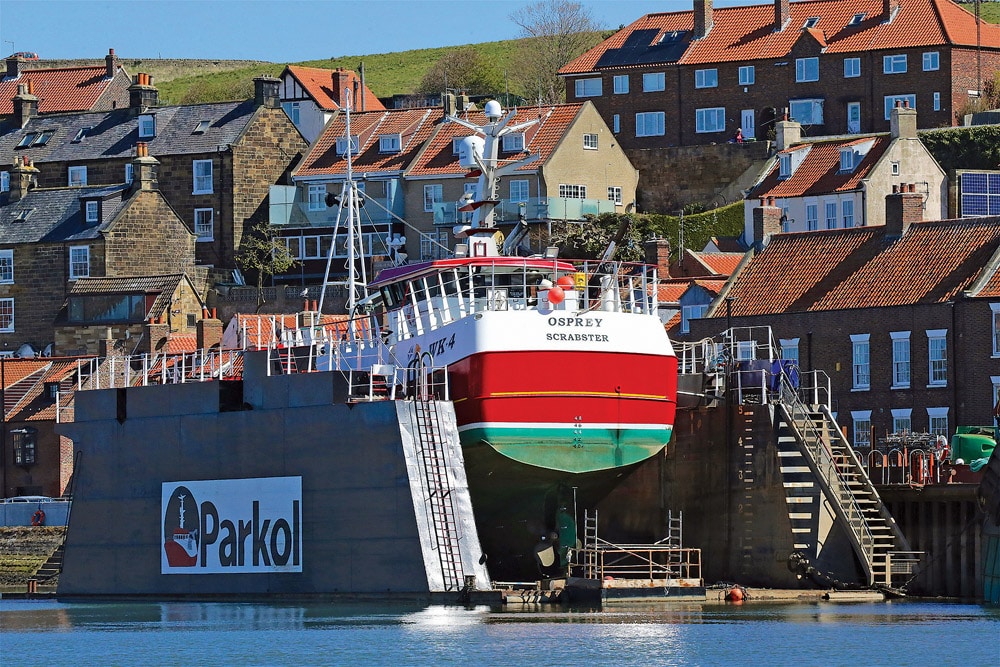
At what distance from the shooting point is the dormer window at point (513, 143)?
92812mm

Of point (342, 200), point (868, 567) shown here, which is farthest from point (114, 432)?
point (868, 567)

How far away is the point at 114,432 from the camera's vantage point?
47.6m

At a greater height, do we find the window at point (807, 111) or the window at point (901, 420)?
the window at point (807, 111)

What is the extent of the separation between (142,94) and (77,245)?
1150cm

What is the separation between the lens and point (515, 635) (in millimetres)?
37281

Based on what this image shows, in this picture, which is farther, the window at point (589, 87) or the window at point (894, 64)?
the window at point (589, 87)

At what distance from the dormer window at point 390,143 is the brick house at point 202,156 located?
186 inches

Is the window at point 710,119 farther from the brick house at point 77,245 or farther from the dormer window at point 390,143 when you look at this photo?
the brick house at point 77,245

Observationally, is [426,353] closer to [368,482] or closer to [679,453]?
[368,482]

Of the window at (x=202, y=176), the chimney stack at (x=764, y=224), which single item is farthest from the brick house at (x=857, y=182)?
the window at (x=202, y=176)

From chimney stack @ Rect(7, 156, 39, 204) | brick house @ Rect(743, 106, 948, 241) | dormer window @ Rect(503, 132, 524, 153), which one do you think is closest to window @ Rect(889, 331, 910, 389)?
brick house @ Rect(743, 106, 948, 241)

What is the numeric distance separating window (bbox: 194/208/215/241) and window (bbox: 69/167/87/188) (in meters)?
5.99

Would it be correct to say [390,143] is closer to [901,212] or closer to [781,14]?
[781,14]

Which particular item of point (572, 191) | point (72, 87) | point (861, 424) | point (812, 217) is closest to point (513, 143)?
point (572, 191)
